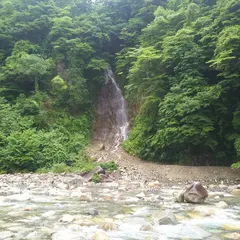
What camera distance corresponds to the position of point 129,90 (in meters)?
18.7

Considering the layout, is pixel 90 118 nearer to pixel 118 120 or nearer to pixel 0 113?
pixel 118 120

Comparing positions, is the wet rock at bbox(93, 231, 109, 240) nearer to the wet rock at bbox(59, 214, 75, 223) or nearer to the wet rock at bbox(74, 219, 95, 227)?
the wet rock at bbox(74, 219, 95, 227)

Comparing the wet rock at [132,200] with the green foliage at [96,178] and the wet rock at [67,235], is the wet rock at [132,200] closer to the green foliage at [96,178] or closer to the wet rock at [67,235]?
the wet rock at [67,235]

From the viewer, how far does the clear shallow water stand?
12.7 feet

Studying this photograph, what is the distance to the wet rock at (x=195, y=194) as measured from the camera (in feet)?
20.9

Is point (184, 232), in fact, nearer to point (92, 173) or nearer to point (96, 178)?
point (96, 178)

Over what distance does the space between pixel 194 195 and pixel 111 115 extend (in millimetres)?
17537

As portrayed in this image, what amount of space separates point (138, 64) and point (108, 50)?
12699mm

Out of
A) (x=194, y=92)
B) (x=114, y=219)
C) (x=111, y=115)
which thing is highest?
(x=194, y=92)

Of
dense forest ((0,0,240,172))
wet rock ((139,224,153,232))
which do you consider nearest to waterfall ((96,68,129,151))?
dense forest ((0,0,240,172))

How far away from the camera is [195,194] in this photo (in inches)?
252

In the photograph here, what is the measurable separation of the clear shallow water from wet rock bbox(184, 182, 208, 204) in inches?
8.1

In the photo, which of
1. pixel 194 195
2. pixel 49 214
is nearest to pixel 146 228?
pixel 49 214

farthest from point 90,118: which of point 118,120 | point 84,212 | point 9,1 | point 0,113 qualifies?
point 84,212
